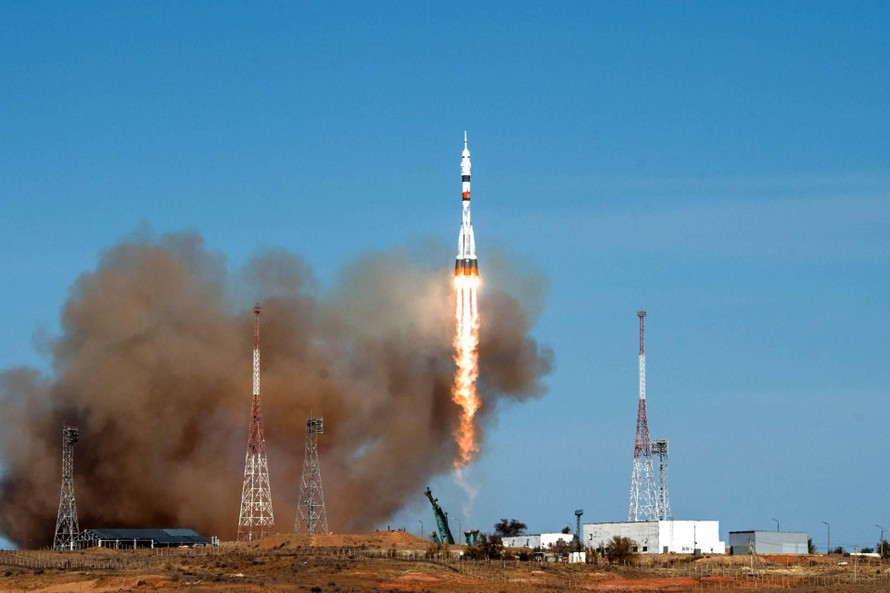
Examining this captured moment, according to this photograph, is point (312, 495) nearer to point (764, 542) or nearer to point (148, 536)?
point (148, 536)

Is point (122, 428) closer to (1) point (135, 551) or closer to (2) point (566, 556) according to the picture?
(1) point (135, 551)

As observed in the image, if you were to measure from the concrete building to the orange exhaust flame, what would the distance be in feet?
82.8

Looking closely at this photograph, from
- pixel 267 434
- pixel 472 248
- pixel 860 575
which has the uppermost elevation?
pixel 472 248

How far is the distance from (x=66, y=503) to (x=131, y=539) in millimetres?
8703

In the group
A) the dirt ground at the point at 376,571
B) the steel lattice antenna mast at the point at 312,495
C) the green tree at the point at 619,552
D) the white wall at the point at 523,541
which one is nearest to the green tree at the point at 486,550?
the dirt ground at the point at 376,571

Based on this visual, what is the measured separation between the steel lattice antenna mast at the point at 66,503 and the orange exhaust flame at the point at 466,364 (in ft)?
106

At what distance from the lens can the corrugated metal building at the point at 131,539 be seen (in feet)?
463

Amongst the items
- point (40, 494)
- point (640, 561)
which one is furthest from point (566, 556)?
point (40, 494)

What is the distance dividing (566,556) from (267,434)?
3443 cm

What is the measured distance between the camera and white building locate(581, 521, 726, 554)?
458 feet

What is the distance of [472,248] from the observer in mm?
133875

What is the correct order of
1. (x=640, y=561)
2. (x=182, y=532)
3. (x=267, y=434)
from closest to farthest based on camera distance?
(x=640, y=561)
(x=182, y=532)
(x=267, y=434)

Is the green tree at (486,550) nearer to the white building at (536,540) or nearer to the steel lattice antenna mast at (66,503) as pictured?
the white building at (536,540)

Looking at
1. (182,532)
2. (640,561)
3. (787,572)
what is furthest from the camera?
(182,532)
